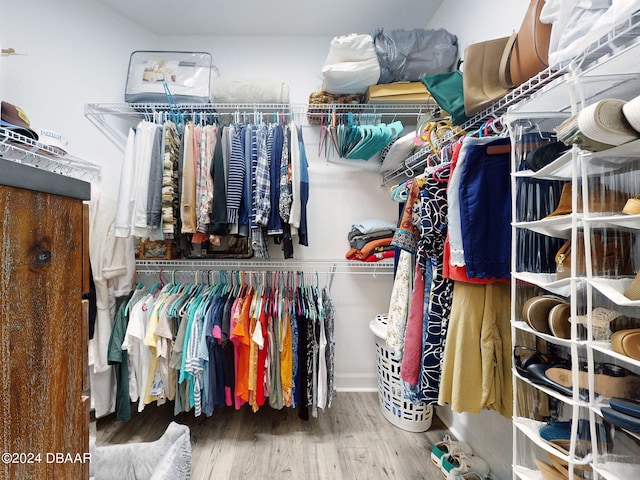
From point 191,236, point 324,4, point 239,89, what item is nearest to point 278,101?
point 239,89

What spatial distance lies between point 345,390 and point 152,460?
4.02 feet

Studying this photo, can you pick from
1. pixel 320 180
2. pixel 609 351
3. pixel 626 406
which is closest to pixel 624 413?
pixel 626 406

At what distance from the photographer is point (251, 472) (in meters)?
1.32

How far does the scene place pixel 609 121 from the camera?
0.54 meters

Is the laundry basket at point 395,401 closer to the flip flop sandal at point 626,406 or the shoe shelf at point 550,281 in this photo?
the shoe shelf at point 550,281

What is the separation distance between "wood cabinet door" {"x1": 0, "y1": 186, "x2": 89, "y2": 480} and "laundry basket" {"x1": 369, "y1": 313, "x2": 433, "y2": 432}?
1.48 m

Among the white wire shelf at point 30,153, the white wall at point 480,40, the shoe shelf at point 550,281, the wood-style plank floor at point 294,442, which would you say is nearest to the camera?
the shoe shelf at point 550,281

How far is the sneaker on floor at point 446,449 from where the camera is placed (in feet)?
4.45

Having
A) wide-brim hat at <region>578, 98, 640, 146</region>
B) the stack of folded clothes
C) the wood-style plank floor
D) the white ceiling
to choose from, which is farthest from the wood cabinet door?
the white ceiling

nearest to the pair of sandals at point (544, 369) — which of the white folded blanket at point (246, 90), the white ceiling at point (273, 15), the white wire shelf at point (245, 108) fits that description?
the white wire shelf at point (245, 108)

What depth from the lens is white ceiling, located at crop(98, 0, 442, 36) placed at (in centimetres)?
175

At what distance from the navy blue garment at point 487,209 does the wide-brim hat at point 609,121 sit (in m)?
0.34

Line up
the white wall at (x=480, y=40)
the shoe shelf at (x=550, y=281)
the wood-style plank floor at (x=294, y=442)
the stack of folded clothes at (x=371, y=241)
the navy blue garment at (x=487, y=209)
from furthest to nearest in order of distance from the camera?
1. the stack of folded clothes at (x=371, y=241)
2. the wood-style plank floor at (x=294, y=442)
3. the white wall at (x=480, y=40)
4. the navy blue garment at (x=487, y=209)
5. the shoe shelf at (x=550, y=281)

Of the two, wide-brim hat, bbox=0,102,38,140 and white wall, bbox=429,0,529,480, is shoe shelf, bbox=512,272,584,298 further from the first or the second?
wide-brim hat, bbox=0,102,38,140
